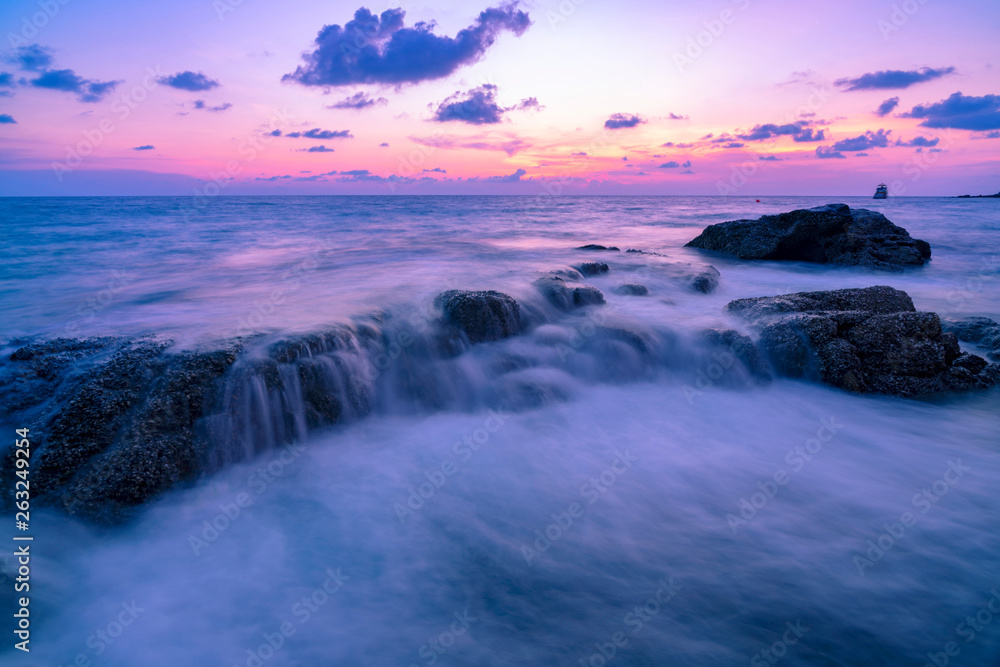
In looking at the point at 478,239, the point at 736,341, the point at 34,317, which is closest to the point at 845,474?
the point at 736,341

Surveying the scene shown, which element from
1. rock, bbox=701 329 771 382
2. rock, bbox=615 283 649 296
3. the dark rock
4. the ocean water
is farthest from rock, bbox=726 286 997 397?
rock, bbox=615 283 649 296

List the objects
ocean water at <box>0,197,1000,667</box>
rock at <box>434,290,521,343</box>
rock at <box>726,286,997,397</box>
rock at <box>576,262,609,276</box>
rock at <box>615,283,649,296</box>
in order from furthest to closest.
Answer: rock at <box>576,262,609,276</box>
rock at <box>615,283,649,296</box>
rock at <box>434,290,521,343</box>
rock at <box>726,286,997,397</box>
ocean water at <box>0,197,1000,667</box>

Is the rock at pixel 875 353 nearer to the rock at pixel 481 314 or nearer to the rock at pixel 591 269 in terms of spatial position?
A: the rock at pixel 481 314

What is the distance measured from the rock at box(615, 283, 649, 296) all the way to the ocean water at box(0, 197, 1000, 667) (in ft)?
9.60

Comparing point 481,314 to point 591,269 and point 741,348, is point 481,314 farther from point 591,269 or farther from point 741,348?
point 591,269

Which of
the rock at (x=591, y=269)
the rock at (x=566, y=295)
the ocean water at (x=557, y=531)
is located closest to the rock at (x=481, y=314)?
the ocean water at (x=557, y=531)

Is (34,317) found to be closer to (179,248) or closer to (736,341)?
(179,248)

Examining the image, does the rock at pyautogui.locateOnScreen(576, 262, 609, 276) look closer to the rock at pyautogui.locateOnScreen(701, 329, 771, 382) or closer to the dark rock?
the dark rock

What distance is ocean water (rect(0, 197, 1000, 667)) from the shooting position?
3.23 meters

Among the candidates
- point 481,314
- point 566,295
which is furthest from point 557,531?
point 566,295

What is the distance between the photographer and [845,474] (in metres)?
4.94

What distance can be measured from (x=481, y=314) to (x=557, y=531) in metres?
4.12

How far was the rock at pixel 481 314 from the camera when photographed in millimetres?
7570

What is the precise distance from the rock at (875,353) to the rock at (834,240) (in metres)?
9.46
